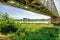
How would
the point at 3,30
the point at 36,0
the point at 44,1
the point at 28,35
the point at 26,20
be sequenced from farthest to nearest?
1. the point at 26,20
2. the point at 3,30
3. the point at 28,35
4. the point at 44,1
5. the point at 36,0

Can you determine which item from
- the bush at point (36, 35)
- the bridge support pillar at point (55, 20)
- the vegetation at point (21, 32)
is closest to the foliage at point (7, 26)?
the vegetation at point (21, 32)

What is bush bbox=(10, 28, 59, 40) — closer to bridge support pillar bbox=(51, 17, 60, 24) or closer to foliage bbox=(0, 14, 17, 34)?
foliage bbox=(0, 14, 17, 34)

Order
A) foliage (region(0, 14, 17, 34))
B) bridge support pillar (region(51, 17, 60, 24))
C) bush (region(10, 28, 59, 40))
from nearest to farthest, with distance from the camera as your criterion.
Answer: bush (region(10, 28, 59, 40))
foliage (region(0, 14, 17, 34))
bridge support pillar (region(51, 17, 60, 24))

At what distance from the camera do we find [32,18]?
11.6 metres

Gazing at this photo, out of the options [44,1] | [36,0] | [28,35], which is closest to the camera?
[36,0]

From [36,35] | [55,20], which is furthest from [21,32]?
[55,20]

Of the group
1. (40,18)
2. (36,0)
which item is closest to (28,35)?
(36,0)

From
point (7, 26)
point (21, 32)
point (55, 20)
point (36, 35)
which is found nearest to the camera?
point (36, 35)

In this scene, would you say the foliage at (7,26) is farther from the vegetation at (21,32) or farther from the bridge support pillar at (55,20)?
the bridge support pillar at (55,20)

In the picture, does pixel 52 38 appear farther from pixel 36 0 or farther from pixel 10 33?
pixel 36 0

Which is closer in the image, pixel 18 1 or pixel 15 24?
pixel 18 1

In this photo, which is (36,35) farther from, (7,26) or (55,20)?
(55,20)

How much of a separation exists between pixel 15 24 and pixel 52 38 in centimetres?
151

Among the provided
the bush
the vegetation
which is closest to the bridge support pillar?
the vegetation
